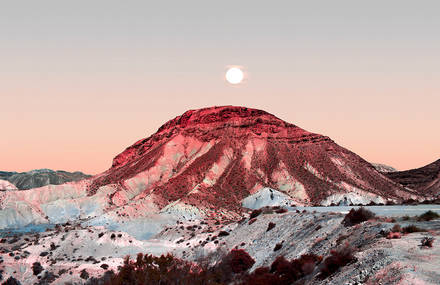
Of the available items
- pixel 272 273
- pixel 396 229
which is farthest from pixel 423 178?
pixel 396 229

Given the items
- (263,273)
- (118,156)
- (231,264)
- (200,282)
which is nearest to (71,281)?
(231,264)

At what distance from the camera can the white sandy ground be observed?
13.8 m

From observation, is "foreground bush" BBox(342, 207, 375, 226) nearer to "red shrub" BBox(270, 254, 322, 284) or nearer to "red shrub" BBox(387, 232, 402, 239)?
"red shrub" BBox(270, 254, 322, 284)

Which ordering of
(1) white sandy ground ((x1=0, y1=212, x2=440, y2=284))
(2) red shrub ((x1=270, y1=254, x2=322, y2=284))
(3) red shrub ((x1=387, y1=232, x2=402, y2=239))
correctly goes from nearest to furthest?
(1) white sandy ground ((x1=0, y1=212, x2=440, y2=284))
(3) red shrub ((x1=387, y1=232, x2=402, y2=239))
(2) red shrub ((x1=270, y1=254, x2=322, y2=284))

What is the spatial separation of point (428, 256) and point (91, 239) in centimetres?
5337

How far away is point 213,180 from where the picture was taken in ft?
330

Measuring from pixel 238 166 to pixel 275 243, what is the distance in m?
74.1

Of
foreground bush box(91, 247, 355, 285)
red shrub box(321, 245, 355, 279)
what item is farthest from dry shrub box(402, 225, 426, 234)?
red shrub box(321, 245, 355, 279)

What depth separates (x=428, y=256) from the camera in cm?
1457

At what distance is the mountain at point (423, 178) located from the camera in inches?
5133

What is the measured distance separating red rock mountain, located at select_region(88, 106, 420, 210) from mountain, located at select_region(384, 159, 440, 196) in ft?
79.5

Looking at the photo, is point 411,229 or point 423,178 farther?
point 423,178

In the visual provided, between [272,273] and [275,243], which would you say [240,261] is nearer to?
[275,243]

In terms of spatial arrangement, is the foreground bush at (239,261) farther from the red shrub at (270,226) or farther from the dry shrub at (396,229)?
the dry shrub at (396,229)
